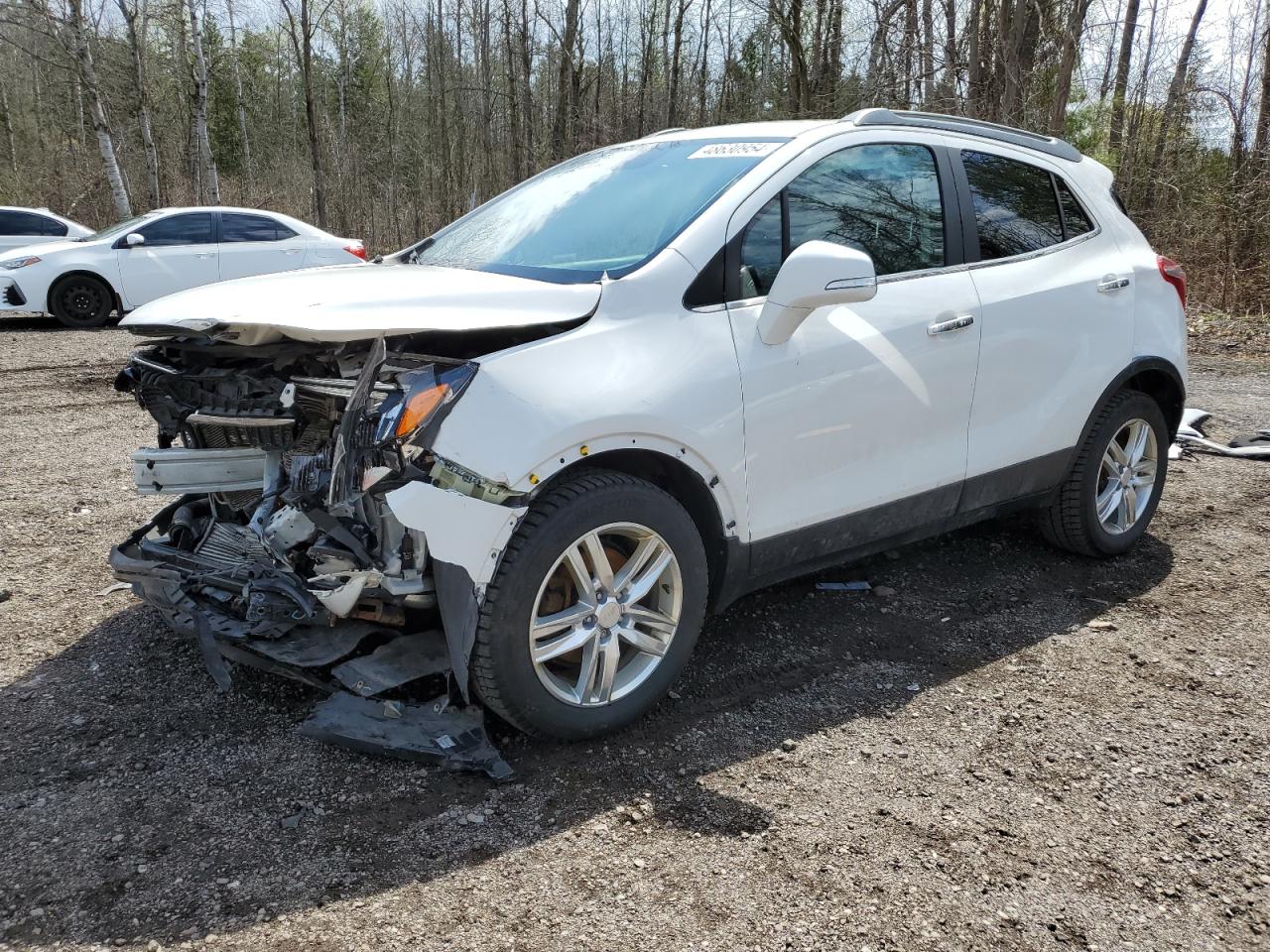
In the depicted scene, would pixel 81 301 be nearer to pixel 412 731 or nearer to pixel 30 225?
pixel 30 225

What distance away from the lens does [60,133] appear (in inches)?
1371

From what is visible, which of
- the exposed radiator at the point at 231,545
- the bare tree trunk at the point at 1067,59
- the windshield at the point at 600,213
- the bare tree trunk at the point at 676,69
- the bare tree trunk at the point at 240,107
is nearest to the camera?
the exposed radiator at the point at 231,545

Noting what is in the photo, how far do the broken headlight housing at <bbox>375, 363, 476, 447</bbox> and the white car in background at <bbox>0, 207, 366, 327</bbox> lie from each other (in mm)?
10433

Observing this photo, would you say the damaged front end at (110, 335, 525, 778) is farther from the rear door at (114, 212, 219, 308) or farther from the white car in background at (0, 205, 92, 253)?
the white car in background at (0, 205, 92, 253)

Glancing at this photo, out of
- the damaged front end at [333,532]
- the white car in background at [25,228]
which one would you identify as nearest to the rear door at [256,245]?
the white car in background at [25,228]

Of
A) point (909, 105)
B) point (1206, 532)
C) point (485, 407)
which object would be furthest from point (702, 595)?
point (909, 105)

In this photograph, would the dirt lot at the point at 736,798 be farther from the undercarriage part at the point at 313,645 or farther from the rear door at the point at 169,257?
the rear door at the point at 169,257

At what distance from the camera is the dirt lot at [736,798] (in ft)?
7.66

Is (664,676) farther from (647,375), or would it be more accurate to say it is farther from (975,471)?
(975,471)

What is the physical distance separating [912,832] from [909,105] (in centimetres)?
1583

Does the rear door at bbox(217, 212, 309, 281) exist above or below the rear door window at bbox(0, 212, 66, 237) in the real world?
below

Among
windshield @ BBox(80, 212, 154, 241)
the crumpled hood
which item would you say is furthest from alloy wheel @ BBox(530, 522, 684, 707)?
windshield @ BBox(80, 212, 154, 241)

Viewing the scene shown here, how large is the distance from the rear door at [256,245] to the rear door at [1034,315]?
1098 cm

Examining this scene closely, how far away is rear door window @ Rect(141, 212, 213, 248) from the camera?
501 inches
